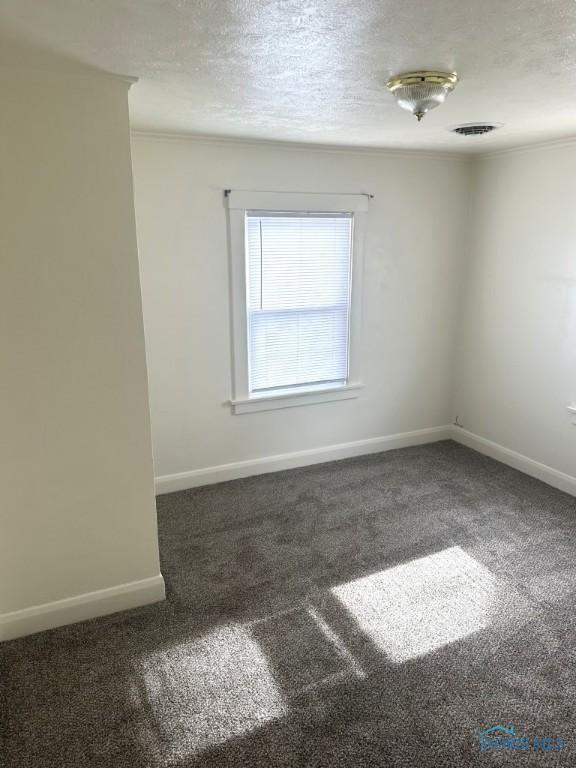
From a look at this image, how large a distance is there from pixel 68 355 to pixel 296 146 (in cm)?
222

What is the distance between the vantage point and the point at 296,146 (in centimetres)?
353

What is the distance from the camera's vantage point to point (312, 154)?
3.61 metres

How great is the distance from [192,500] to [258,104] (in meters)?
2.45

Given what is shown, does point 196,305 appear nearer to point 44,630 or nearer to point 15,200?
point 15,200

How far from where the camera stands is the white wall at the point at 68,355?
1992mm

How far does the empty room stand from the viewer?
1.82 metres

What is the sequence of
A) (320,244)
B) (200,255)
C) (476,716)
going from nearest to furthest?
(476,716)
(200,255)
(320,244)

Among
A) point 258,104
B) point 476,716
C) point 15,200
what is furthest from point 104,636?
point 258,104

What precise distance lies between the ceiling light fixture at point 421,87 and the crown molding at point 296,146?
1.52 metres

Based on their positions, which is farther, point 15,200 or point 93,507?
point 93,507

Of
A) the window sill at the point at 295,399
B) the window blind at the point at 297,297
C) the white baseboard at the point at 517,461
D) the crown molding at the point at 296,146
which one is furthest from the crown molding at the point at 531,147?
the white baseboard at the point at 517,461

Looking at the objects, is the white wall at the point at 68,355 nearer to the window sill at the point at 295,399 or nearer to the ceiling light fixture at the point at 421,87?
the ceiling light fixture at the point at 421,87

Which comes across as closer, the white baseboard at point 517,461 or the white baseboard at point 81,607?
the white baseboard at point 81,607

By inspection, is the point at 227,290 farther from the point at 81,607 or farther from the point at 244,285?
the point at 81,607
